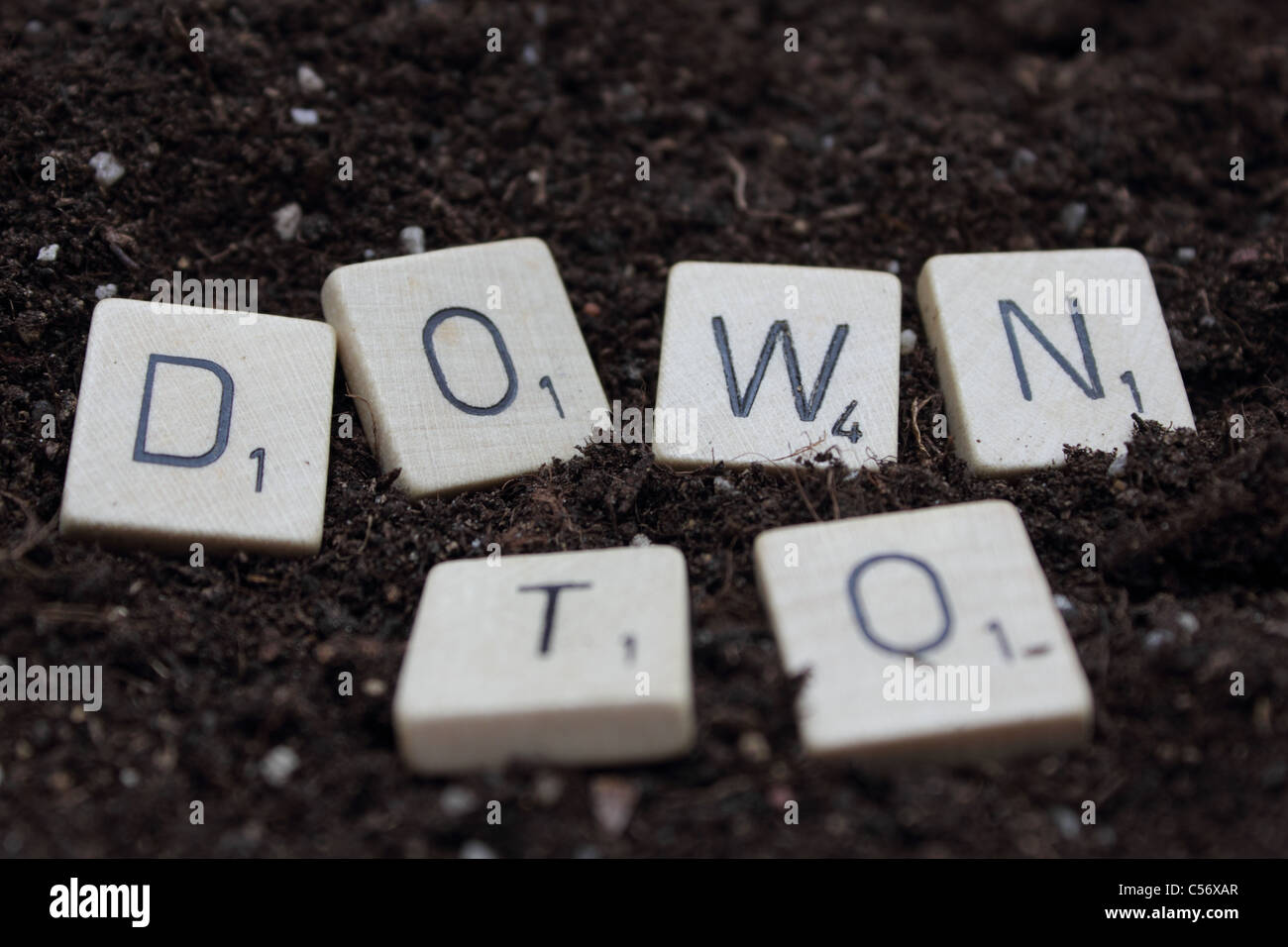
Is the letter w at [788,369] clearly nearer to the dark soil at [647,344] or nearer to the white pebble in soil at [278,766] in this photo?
the dark soil at [647,344]

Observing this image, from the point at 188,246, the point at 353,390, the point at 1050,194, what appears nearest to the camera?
the point at 353,390

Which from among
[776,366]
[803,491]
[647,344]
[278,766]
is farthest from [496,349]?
[278,766]

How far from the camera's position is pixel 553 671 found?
1.74 m

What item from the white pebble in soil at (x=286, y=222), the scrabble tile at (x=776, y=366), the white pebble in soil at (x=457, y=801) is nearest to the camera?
the white pebble in soil at (x=457, y=801)

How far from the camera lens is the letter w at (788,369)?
7.62 ft

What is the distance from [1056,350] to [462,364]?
1.20 m

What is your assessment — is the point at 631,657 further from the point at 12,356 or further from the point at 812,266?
the point at 12,356

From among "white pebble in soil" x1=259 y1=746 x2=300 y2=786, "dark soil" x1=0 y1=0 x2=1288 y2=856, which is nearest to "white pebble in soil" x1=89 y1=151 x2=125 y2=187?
"dark soil" x1=0 y1=0 x2=1288 y2=856

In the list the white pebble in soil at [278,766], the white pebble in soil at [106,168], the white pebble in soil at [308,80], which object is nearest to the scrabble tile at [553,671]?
the white pebble in soil at [278,766]

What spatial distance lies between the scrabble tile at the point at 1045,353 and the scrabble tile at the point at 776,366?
13cm

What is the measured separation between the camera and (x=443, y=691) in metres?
1.73

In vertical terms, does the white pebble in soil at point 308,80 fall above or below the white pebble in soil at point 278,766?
above
